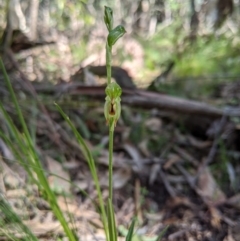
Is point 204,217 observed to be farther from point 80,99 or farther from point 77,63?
point 77,63

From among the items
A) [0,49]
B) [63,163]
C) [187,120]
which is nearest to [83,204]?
[63,163]

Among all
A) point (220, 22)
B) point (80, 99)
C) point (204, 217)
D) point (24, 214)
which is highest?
point (220, 22)

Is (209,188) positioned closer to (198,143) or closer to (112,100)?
(198,143)

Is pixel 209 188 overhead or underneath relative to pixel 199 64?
underneath

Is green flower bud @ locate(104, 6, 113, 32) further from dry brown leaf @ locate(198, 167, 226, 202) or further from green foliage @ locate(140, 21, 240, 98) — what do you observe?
green foliage @ locate(140, 21, 240, 98)

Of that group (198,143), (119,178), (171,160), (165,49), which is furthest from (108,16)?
(165,49)

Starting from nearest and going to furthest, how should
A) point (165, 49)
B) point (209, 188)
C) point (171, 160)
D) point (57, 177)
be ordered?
1. point (57, 177)
2. point (209, 188)
3. point (171, 160)
4. point (165, 49)

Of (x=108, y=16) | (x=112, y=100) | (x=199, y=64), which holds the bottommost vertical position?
(x=199, y=64)

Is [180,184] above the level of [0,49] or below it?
below
